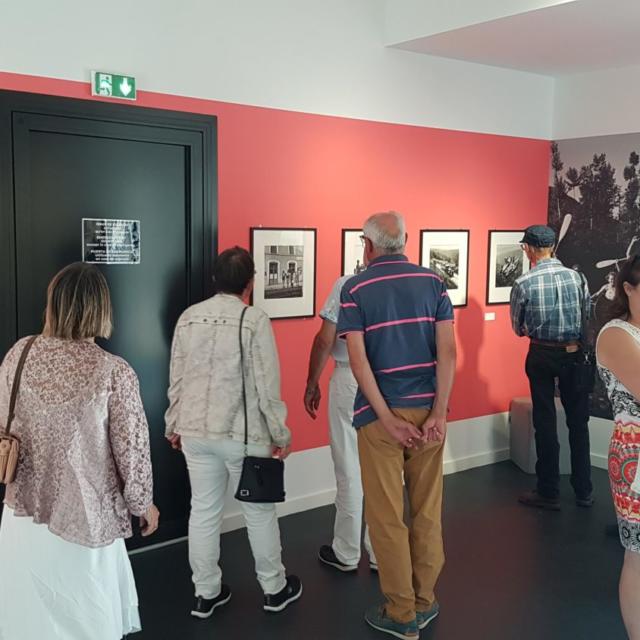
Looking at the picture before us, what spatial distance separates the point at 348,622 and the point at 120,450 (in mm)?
1619

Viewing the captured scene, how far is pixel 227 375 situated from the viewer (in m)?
3.46

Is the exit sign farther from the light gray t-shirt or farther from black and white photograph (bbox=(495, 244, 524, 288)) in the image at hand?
black and white photograph (bbox=(495, 244, 524, 288))

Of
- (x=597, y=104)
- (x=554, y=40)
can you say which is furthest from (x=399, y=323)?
(x=597, y=104)

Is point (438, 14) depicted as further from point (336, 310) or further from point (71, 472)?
point (71, 472)

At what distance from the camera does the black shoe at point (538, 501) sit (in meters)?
5.17

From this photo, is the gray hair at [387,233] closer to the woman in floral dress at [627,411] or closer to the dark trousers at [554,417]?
the woman in floral dress at [627,411]

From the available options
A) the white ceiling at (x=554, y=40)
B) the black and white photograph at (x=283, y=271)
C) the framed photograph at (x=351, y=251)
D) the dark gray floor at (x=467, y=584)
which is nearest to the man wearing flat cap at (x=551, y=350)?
the dark gray floor at (x=467, y=584)

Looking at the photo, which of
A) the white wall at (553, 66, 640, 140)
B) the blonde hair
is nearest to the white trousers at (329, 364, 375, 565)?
the blonde hair

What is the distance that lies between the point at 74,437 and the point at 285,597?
1.66m

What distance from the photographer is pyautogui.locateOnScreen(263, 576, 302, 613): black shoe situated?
3699mm

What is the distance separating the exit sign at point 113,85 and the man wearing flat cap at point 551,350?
273cm

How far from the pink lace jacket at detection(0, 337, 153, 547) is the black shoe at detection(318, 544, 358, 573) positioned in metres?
1.81

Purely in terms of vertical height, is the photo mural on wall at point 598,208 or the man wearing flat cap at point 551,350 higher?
the photo mural on wall at point 598,208

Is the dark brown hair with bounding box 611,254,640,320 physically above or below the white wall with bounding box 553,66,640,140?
below
